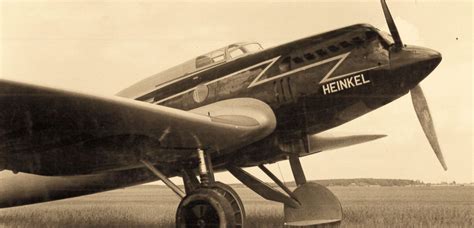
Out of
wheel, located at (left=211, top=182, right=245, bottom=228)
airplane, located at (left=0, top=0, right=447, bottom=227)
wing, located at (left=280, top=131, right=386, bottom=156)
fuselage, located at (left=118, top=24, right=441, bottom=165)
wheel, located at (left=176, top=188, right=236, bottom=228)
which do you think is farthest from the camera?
wing, located at (left=280, top=131, right=386, bottom=156)

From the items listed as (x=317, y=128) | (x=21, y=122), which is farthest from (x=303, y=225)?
(x=21, y=122)

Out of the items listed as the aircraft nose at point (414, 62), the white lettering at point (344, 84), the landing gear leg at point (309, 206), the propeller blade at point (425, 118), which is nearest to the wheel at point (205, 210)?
the white lettering at point (344, 84)

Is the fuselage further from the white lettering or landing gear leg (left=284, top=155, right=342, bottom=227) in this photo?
landing gear leg (left=284, top=155, right=342, bottom=227)

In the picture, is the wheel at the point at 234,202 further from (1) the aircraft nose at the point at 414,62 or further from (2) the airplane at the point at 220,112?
(1) the aircraft nose at the point at 414,62

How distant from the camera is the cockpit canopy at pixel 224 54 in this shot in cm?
666

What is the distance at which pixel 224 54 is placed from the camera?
667 centimetres

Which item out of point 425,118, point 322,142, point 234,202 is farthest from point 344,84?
point 322,142

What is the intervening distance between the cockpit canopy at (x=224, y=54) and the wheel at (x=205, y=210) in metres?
1.98

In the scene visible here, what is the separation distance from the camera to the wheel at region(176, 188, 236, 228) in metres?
5.23

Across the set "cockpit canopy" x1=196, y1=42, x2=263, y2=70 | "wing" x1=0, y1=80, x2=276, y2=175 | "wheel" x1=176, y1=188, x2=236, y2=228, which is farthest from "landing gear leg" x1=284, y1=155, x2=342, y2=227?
"wheel" x1=176, y1=188, x2=236, y2=228

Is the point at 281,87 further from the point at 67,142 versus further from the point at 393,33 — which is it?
the point at 67,142

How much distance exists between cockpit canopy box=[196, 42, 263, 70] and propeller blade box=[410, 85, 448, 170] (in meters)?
2.19

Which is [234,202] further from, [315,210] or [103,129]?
[315,210]

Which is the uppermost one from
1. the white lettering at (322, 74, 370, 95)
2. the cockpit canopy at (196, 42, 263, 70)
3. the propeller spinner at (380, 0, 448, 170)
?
the cockpit canopy at (196, 42, 263, 70)
